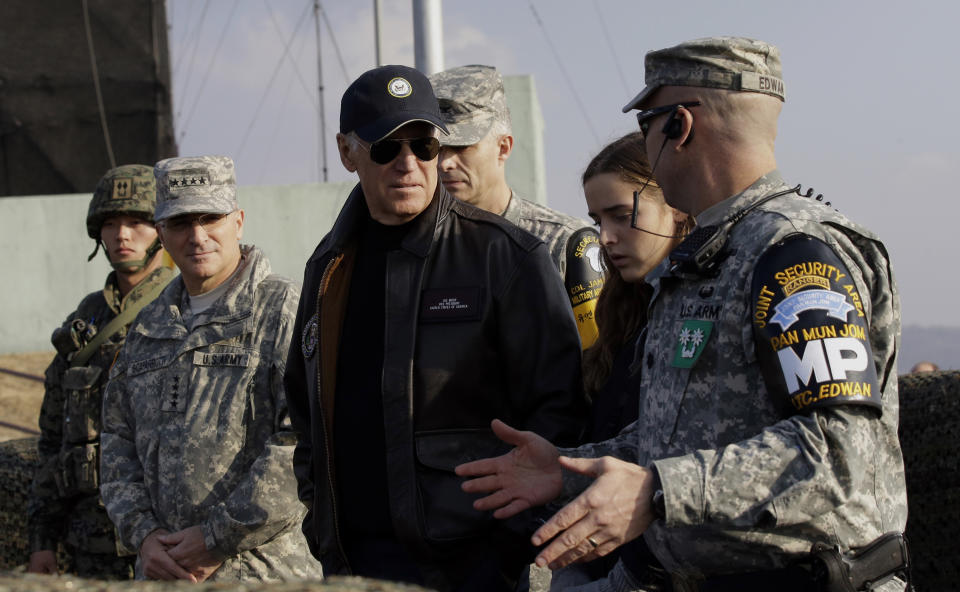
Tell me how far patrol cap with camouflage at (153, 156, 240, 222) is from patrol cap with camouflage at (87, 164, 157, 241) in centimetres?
76

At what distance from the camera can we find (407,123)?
2.90 meters

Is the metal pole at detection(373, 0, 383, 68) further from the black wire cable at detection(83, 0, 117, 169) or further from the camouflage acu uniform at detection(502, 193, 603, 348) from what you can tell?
the camouflage acu uniform at detection(502, 193, 603, 348)

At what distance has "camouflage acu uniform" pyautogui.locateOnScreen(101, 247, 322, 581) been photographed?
3.42m

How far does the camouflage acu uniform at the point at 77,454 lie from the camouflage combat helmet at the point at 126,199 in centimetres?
27

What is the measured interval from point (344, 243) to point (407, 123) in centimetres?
40

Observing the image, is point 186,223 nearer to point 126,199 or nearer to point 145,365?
point 145,365

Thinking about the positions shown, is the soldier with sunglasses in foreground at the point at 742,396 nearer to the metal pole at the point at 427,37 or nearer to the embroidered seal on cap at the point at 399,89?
the embroidered seal on cap at the point at 399,89

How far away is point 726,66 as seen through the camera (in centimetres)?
231

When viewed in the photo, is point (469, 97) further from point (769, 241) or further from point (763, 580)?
point (763, 580)

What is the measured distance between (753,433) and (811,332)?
297 millimetres

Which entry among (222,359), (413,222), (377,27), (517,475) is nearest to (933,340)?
(377,27)

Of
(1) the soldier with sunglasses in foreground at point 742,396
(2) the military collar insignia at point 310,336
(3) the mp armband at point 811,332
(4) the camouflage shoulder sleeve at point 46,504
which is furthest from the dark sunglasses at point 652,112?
(4) the camouflage shoulder sleeve at point 46,504

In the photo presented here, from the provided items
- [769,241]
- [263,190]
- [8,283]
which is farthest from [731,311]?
[8,283]

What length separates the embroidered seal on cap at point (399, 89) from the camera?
9.55 feet
